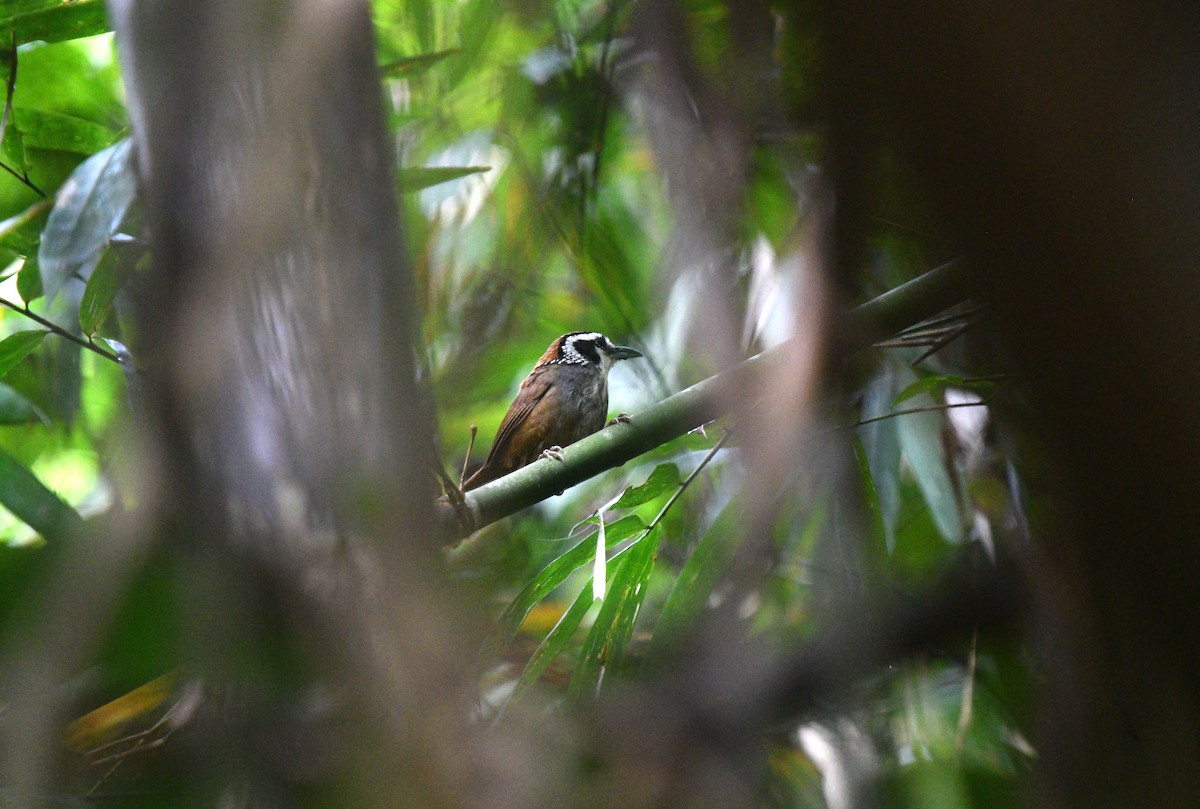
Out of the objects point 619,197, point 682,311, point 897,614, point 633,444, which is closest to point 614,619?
point 633,444

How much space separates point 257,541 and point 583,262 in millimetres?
2008

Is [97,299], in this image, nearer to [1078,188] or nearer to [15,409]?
[15,409]

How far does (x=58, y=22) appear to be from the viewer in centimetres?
195

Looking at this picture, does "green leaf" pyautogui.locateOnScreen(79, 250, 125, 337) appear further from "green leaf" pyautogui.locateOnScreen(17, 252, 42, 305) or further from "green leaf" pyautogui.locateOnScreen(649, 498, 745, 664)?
"green leaf" pyautogui.locateOnScreen(649, 498, 745, 664)

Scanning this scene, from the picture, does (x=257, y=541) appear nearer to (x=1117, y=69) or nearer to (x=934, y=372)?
(x=1117, y=69)

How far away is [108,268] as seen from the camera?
179 centimetres

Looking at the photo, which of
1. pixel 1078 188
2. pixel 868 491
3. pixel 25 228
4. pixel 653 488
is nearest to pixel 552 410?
pixel 653 488

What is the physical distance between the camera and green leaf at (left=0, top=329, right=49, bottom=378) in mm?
1970

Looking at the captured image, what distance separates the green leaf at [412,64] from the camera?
2.25 meters

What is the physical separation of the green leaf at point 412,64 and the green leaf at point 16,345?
988 millimetres

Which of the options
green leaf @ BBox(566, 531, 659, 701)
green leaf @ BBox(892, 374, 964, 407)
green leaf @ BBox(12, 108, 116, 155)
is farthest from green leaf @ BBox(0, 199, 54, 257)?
green leaf @ BBox(892, 374, 964, 407)

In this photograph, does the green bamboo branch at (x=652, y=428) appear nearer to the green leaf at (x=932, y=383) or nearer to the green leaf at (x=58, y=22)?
the green leaf at (x=932, y=383)

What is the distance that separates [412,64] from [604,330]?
3.93 feet

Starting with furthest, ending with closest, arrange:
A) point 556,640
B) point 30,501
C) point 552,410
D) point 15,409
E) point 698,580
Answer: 1. point 552,410
2. point 15,409
3. point 698,580
4. point 556,640
5. point 30,501
